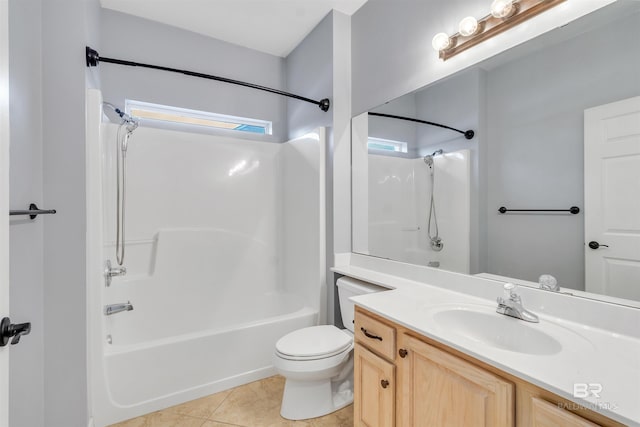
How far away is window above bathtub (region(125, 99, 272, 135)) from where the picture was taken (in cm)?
240

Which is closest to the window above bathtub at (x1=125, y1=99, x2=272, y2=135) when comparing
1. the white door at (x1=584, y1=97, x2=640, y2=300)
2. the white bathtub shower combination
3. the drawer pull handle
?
the white bathtub shower combination

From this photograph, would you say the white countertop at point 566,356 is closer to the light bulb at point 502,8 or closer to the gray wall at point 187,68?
the light bulb at point 502,8

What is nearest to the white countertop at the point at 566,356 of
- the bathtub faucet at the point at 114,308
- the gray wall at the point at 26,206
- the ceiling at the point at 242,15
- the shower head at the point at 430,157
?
the shower head at the point at 430,157

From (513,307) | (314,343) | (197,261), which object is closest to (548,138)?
(513,307)

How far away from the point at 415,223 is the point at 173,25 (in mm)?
2500

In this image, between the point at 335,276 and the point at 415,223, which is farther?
the point at 335,276

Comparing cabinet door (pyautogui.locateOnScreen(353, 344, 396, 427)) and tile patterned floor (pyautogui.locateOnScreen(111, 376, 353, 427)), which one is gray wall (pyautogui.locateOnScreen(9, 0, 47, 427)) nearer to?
tile patterned floor (pyautogui.locateOnScreen(111, 376, 353, 427))

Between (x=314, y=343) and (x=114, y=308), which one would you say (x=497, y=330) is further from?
(x=114, y=308)

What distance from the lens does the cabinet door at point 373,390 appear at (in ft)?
3.93

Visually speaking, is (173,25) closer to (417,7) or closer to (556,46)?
(417,7)

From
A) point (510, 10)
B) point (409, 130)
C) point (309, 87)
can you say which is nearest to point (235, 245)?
point (309, 87)

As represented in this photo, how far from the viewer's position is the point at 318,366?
1644 millimetres

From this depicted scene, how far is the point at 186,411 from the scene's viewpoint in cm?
182

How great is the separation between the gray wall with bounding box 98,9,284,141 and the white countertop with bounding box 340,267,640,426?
6.06 ft
